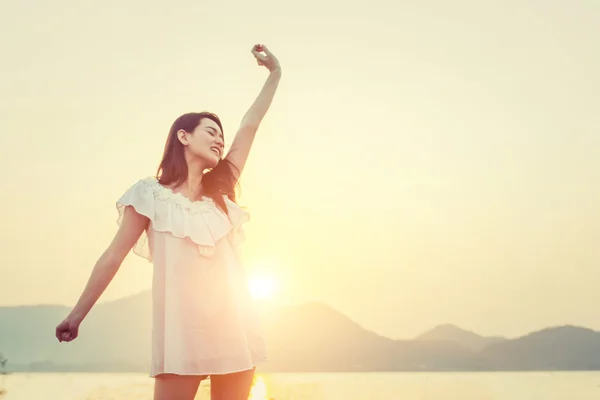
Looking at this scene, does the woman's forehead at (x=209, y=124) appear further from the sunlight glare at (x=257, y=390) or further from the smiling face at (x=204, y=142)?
the sunlight glare at (x=257, y=390)

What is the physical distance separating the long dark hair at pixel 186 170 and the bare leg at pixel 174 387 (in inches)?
29.7

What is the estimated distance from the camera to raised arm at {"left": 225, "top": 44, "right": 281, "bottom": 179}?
9.97 ft

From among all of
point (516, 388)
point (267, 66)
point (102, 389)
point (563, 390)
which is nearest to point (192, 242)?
point (267, 66)

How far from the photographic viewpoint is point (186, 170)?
2.74 m

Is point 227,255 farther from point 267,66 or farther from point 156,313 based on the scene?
point 267,66

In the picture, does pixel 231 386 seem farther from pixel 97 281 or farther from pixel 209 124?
pixel 209 124

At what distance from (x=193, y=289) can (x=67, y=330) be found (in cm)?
52

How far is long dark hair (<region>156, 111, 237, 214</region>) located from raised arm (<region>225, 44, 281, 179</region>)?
0.47 feet

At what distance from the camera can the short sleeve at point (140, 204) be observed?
8.33 ft

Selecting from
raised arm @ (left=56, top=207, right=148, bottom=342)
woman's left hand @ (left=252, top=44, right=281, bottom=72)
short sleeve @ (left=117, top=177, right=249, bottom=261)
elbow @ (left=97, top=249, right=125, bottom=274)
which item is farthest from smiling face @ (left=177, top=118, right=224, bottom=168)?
woman's left hand @ (left=252, top=44, right=281, bottom=72)

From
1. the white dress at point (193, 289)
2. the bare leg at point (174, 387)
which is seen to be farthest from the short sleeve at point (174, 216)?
the bare leg at point (174, 387)

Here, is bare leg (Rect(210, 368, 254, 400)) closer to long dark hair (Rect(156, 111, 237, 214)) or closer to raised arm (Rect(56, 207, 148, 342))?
raised arm (Rect(56, 207, 148, 342))

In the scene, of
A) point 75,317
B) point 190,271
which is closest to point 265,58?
point 190,271

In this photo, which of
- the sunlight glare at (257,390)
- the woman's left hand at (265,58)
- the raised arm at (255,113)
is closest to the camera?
the sunlight glare at (257,390)
